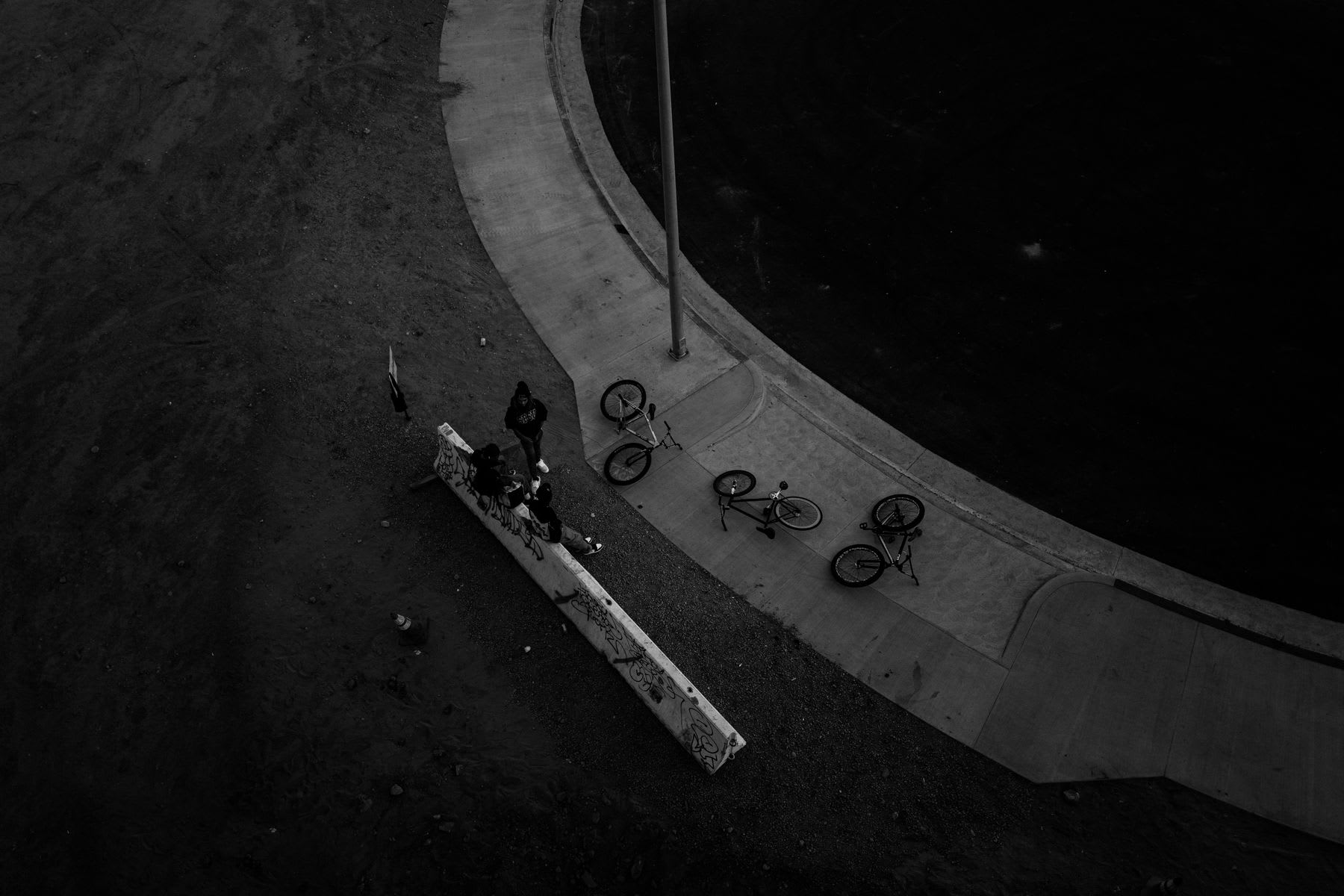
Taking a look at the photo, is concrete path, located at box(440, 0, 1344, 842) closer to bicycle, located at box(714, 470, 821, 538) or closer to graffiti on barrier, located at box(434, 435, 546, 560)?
bicycle, located at box(714, 470, 821, 538)

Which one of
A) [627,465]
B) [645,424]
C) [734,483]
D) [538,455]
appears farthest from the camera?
[645,424]

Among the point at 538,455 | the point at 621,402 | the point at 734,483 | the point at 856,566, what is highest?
the point at 538,455

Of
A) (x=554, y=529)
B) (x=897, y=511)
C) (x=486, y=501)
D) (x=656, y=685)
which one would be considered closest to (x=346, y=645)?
(x=486, y=501)

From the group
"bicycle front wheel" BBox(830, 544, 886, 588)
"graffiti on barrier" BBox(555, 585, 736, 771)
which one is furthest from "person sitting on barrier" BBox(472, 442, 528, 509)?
"bicycle front wheel" BBox(830, 544, 886, 588)

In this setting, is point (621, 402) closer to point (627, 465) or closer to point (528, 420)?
point (627, 465)

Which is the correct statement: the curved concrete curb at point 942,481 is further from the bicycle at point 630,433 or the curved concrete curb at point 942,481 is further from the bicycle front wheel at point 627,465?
the bicycle front wheel at point 627,465

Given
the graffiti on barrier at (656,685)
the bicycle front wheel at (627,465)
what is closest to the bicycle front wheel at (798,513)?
the bicycle front wheel at (627,465)

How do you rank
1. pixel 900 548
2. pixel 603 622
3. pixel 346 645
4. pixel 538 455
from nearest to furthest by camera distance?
pixel 603 622
pixel 346 645
pixel 900 548
pixel 538 455
